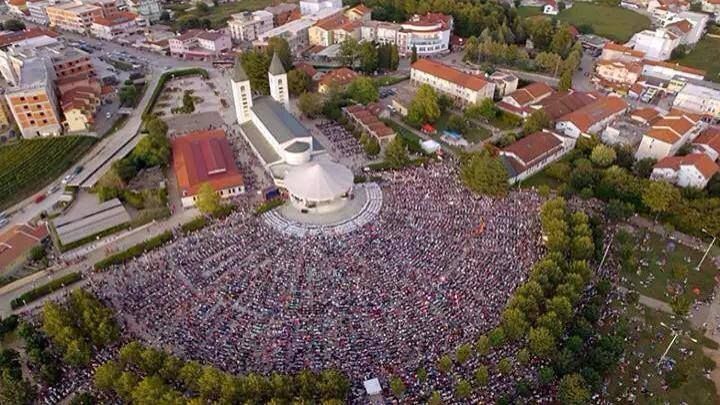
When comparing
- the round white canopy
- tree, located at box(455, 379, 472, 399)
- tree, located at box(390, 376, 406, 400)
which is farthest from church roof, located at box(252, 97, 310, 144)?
tree, located at box(455, 379, 472, 399)

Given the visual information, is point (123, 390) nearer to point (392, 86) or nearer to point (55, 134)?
point (55, 134)

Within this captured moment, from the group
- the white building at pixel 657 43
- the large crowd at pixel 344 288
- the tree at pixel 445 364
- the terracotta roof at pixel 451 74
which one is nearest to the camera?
the tree at pixel 445 364

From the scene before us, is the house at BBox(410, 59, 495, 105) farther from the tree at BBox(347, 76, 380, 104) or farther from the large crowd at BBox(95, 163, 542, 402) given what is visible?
the large crowd at BBox(95, 163, 542, 402)

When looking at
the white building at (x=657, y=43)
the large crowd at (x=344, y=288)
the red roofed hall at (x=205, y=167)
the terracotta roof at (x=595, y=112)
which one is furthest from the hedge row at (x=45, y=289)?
the white building at (x=657, y=43)

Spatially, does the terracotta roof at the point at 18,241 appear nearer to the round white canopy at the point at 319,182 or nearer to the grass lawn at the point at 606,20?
the round white canopy at the point at 319,182

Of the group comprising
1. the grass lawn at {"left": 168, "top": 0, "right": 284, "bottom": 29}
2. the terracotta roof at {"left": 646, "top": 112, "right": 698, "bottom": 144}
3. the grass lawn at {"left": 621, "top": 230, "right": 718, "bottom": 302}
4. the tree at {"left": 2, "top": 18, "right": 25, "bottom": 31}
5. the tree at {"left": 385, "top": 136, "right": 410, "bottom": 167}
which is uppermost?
the tree at {"left": 2, "top": 18, "right": 25, "bottom": 31}

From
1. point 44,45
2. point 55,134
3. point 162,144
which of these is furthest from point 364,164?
point 44,45

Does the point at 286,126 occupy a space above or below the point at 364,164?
above
